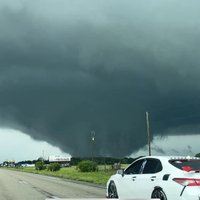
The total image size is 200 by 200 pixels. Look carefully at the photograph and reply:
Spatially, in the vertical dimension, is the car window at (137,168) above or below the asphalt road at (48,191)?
above

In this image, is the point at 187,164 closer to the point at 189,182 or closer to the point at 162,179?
the point at 162,179

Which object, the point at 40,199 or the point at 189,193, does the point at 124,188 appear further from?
the point at 40,199

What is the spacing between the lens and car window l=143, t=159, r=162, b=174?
39.3 feet

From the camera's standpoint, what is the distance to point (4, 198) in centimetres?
1938

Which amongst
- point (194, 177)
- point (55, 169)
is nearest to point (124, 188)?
point (194, 177)

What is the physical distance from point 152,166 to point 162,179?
947 millimetres

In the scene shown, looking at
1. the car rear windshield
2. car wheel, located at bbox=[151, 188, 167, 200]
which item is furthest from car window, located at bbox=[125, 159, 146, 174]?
the car rear windshield

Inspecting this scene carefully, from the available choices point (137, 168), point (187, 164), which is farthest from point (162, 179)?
point (137, 168)

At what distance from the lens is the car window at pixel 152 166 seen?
12.0 meters

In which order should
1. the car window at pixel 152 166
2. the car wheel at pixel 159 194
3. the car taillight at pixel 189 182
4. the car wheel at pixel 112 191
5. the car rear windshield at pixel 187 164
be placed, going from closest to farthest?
1. the car taillight at pixel 189 182
2. the car wheel at pixel 159 194
3. the car rear windshield at pixel 187 164
4. the car window at pixel 152 166
5. the car wheel at pixel 112 191

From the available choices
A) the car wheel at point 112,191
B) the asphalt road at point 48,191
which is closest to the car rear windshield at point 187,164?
the car wheel at point 112,191

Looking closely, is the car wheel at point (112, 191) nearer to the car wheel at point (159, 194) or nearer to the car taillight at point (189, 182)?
the car wheel at point (159, 194)

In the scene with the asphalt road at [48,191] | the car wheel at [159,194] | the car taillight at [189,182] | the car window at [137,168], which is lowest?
the asphalt road at [48,191]

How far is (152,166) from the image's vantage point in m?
12.3
